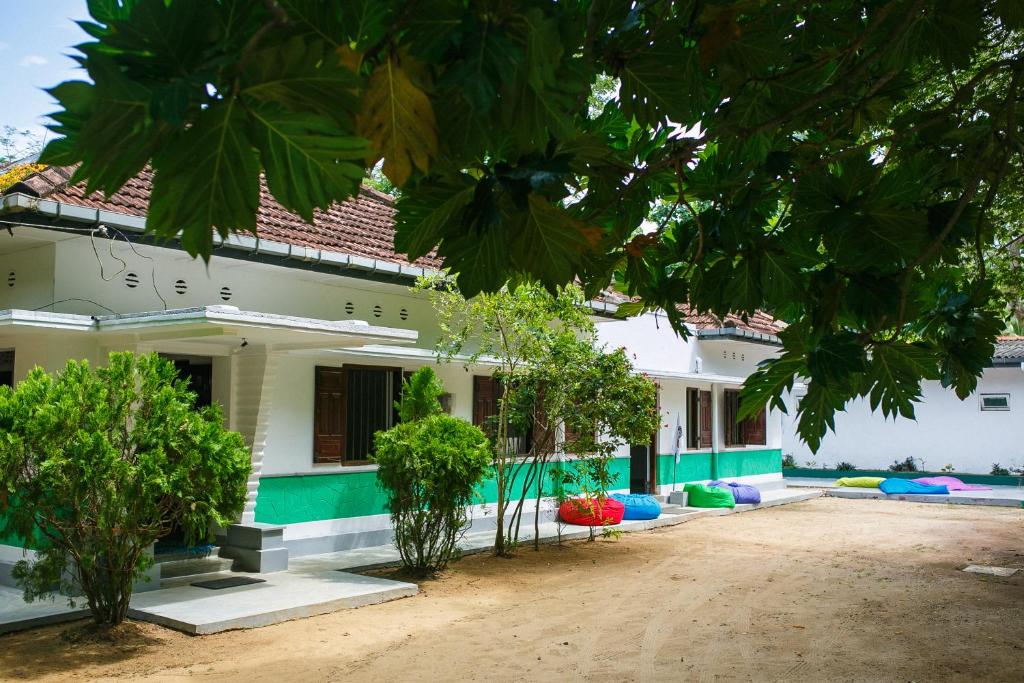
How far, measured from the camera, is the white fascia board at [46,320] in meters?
7.88

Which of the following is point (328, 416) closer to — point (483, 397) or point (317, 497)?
point (317, 497)

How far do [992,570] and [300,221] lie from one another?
9410 millimetres

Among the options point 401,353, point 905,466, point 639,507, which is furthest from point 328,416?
point 905,466

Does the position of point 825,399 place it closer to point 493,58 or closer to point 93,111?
point 493,58

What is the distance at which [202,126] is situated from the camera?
114cm

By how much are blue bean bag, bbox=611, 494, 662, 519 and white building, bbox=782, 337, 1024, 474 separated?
32.7ft

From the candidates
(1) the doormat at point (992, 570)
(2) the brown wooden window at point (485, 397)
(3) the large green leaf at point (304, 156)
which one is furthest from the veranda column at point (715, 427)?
(3) the large green leaf at point (304, 156)

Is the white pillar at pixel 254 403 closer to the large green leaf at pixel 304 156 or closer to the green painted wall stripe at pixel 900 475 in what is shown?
the large green leaf at pixel 304 156

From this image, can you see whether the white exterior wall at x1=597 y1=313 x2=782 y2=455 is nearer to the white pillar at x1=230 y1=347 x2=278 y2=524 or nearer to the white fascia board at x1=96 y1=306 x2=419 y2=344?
the white pillar at x1=230 y1=347 x2=278 y2=524

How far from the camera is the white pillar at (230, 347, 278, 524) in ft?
32.3

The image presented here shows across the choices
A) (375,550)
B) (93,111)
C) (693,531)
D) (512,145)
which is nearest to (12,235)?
(375,550)

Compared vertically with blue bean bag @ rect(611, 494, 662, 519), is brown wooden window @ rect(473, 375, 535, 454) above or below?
above

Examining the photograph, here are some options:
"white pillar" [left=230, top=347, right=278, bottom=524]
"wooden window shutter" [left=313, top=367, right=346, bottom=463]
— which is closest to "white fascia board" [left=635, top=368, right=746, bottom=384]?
"wooden window shutter" [left=313, top=367, right=346, bottom=463]

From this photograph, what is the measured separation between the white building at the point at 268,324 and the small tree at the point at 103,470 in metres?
1.09
